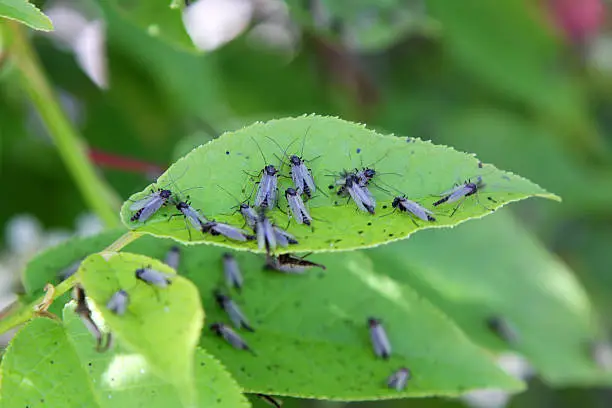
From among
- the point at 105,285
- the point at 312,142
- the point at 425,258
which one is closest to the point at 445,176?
the point at 312,142

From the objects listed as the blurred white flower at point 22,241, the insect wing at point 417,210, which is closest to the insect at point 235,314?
the insect wing at point 417,210

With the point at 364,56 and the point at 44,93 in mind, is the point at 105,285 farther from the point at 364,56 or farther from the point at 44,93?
the point at 364,56

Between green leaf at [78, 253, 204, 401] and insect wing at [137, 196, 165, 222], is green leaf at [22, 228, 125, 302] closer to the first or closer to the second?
insect wing at [137, 196, 165, 222]

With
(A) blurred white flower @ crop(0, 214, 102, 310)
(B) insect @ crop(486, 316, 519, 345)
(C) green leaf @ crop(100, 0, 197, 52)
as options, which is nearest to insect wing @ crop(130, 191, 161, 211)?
(C) green leaf @ crop(100, 0, 197, 52)

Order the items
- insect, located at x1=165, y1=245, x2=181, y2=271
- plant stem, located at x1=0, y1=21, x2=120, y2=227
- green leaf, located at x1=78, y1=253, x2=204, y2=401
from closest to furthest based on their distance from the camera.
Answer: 1. green leaf, located at x1=78, y1=253, x2=204, y2=401
2. insect, located at x1=165, y1=245, x2=181, y2=271
3. plant stem, located at x1=0, y1=21, x2=120, y2=227

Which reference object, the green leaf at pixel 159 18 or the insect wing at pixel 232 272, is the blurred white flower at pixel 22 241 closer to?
the green leaf at pixel 159 18

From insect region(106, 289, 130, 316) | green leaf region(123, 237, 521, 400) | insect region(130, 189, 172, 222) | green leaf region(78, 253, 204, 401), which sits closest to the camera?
green leaf region(78, 253, 204, 401)

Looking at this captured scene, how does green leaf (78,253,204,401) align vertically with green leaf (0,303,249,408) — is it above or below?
above
